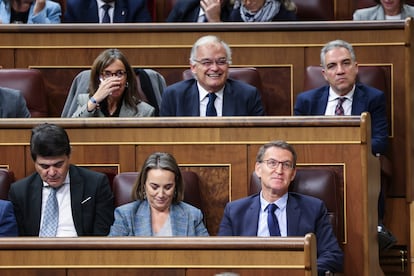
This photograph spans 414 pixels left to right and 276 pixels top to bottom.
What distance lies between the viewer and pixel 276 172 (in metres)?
2.71

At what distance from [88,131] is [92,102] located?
25cm

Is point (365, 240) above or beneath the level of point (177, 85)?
beneath

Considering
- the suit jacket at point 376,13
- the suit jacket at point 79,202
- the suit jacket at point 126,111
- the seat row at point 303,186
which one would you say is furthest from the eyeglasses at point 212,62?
the suit jacket at point 376,13

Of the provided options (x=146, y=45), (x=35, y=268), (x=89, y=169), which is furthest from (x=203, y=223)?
(x=146, y=45)

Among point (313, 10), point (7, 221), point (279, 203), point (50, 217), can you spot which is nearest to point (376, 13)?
point (313, 10)

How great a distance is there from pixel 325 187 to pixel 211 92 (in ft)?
1.89

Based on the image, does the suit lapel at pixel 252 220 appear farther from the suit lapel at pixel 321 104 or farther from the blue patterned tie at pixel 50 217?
the suit lapel at pixel 321 104

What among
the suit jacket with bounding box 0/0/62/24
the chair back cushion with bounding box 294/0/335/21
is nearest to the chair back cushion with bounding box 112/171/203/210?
the suit jacket with bounding box 0/0/62/24

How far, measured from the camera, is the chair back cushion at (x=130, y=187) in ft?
9.31

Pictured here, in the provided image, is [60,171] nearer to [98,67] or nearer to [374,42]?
[98,67]

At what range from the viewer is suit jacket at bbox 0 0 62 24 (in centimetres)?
385

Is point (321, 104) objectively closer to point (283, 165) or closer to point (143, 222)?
point (283, 165)

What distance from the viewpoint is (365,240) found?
2791 millimetres

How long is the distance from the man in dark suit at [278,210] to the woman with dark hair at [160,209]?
86 millimetres
